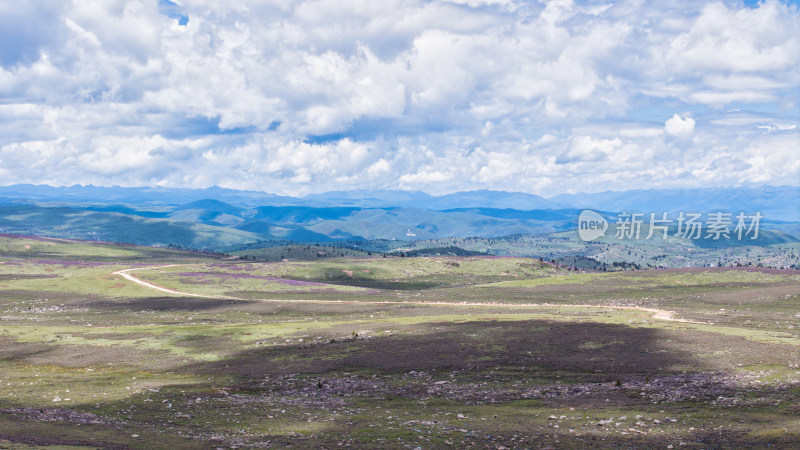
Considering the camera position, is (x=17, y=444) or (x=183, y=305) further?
(x=183, y=305)

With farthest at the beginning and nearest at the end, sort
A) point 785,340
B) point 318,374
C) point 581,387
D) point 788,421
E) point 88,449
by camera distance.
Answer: point 785,340, point 318,374, point 581,387, point 788,421, point 88,449

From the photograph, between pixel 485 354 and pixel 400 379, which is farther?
pixel 485 354

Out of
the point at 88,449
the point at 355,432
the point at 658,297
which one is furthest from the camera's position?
the point at 658,297

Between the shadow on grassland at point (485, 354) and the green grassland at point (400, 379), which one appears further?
the shadow on grassland at point (485, 354)

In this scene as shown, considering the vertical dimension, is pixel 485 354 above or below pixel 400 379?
above

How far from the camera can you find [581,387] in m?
44.6

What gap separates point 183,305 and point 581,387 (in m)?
88.6

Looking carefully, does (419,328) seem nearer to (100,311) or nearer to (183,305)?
(183,305)

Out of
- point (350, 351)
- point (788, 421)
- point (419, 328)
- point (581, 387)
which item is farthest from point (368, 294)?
point (788, 421)

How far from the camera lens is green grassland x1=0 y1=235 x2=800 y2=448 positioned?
33.0 metres

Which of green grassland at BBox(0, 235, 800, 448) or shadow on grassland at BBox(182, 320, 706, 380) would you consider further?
shadow on grassland at BBox(182, 320, 706, 380)

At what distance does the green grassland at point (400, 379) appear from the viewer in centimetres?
Answer: 3297

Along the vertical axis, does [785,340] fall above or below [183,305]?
above

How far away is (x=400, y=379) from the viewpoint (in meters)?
50.3
